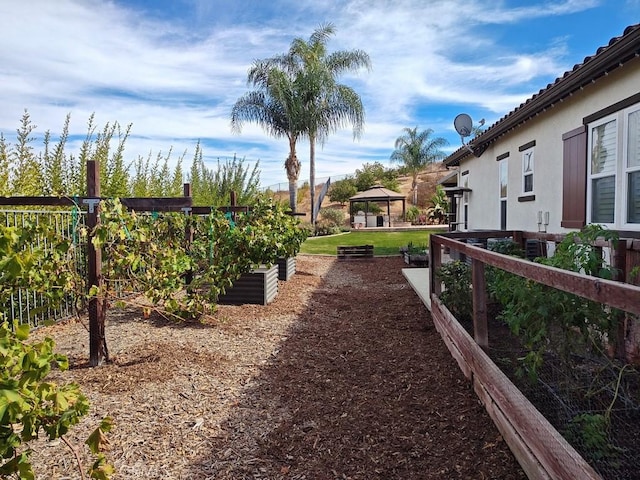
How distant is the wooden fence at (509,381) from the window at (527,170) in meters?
4.06

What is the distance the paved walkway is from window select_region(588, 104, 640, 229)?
2.40 meters

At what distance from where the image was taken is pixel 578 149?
621 centimetres

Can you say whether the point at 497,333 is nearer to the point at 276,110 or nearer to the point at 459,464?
the point at 459,464

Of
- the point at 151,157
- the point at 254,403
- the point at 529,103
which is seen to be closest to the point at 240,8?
the point at 151,157

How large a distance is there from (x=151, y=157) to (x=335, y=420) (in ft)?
29.0

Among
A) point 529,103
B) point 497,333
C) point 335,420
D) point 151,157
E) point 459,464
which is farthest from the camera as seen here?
point 151,157

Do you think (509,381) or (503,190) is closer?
(509,381)

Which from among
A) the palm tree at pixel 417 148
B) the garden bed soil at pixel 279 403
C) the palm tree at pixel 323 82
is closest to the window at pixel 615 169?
the garden bed soil at pixel 279 403

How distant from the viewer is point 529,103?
23.6 ft

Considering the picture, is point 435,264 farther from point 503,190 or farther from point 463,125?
point 463,125

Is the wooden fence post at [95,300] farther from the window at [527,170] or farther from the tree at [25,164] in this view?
the window at [527,170]

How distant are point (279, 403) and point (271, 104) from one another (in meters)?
21.9

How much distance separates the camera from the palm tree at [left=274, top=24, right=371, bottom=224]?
23672mm

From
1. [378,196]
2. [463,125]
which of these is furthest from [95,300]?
[378,196]
